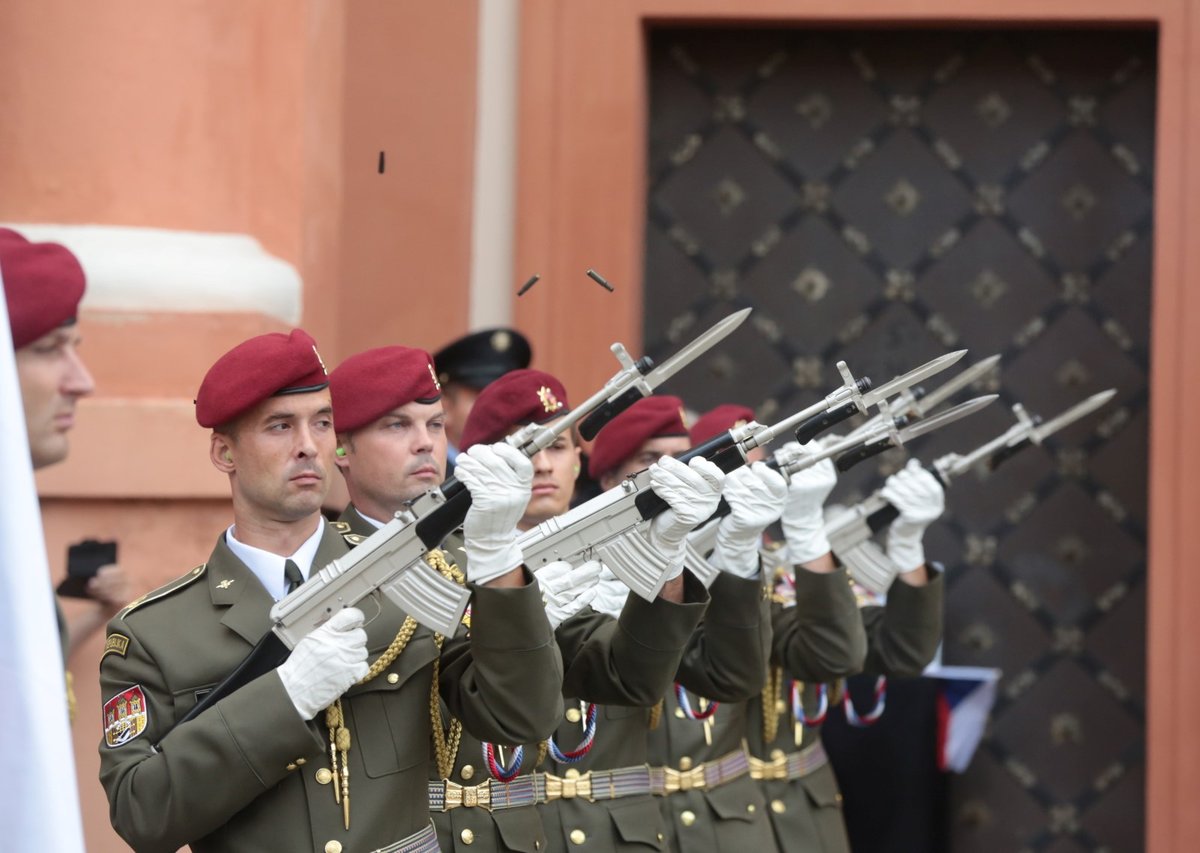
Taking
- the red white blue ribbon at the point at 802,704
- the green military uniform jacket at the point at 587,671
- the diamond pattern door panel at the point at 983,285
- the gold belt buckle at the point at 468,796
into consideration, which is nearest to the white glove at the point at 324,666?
the green military uniform jacket at the point at 587,671

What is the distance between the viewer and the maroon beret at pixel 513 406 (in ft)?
13.7

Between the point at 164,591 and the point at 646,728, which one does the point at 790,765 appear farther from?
the point at 164,591

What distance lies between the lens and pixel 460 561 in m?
3.36

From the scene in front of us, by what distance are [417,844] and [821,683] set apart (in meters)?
1.91

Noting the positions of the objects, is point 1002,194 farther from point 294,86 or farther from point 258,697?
point 258,697

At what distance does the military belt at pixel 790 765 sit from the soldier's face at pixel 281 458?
78.0 inches

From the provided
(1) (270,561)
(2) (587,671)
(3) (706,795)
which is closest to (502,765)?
(2) (587,671)

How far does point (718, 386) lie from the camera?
261 inches

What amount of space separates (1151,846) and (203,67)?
3656 mm

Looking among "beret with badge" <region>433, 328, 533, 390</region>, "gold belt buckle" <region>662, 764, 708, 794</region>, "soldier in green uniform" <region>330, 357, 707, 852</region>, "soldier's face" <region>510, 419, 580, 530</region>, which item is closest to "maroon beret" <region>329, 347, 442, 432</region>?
"soldier in green uniform" <region>330, 357, 707, 852</region>

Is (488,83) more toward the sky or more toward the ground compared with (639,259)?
more toward the sky

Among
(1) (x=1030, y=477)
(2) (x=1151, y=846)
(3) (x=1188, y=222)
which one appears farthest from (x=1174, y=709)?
(3) (x=1188, y=222)

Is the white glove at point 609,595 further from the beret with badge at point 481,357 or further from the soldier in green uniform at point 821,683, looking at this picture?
the beret with badge at point 481,357

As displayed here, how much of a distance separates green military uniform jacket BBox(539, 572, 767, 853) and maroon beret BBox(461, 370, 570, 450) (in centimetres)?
57
